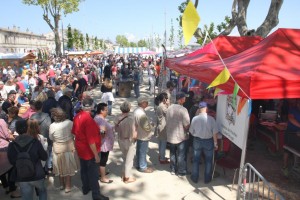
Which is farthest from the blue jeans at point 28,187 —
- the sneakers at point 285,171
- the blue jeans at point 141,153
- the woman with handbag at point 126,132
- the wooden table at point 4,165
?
the sneakers at point 285,171

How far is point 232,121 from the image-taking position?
186 inches

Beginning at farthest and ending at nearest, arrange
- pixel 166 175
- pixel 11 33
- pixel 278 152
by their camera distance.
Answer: pixel 11 33, pixel 278 152, pixel 166 175

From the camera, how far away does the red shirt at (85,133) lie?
4.37 m

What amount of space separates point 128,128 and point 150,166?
1450 mm

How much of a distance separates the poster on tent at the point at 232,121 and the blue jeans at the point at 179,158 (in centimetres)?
83

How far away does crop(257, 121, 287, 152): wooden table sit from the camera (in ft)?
21.6

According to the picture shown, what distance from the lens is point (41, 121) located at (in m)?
5.32

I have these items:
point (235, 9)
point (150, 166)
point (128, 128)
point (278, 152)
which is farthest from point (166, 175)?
point (235, 9)

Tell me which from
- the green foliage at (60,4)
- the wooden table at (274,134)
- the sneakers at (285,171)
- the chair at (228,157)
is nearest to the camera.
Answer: the sneakers at (285,171)

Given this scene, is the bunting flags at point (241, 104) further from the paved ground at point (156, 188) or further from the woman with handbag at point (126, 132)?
the woman with handbag at point (126, 132)

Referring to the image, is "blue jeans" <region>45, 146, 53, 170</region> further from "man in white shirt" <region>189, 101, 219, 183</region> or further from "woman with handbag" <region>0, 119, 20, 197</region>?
"man in white shirt" <region>189, 101, 219, 183</region>

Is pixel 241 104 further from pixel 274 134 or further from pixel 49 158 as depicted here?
pixel 49 158

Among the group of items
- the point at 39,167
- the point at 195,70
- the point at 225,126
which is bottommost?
the point at 39,167

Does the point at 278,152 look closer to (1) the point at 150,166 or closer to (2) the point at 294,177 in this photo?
(2) the point at 294,177
